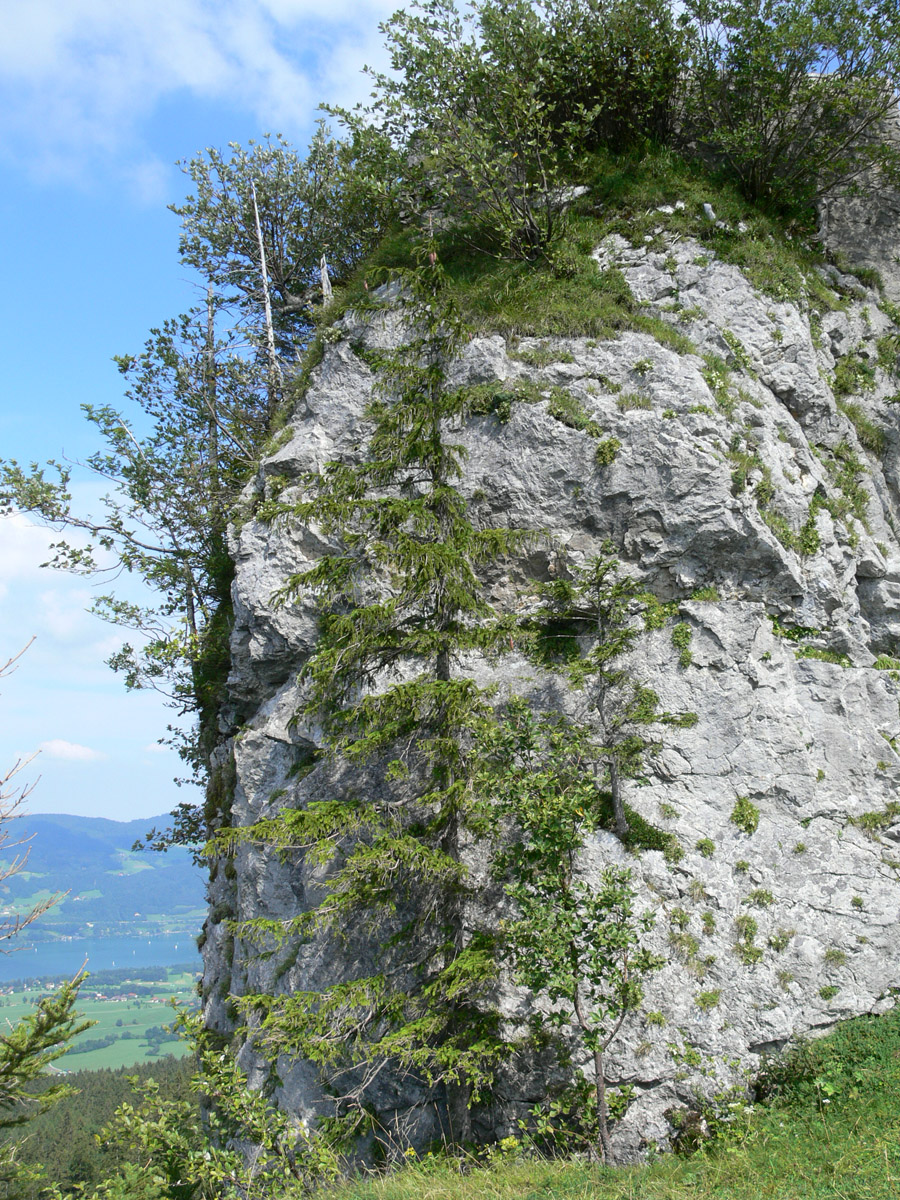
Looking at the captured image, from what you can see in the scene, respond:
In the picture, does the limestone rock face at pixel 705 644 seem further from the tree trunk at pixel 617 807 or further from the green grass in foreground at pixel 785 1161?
the green grass in foreground at pixel 785 1161

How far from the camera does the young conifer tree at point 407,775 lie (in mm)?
8992

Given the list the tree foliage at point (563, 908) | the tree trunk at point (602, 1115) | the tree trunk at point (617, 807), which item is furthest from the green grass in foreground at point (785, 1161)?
the tree trunk at point (617, 807)

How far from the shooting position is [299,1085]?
35.3 ft

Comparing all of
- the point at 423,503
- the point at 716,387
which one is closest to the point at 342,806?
the point at 423,503

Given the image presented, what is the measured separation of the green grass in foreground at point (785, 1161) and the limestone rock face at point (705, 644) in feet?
1.52

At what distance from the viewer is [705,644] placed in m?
11.8

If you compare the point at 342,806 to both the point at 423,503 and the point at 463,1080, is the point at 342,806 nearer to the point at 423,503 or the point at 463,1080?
the point at 463,1080

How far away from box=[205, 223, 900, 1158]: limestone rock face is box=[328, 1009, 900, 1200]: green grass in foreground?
0.46 m

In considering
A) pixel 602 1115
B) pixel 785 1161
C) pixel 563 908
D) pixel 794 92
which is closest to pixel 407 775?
pixel 563 908

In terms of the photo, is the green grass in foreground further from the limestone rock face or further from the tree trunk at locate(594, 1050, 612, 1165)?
the limestone rock face

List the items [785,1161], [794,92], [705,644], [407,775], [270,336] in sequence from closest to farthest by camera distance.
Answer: [785,1161], [407,775], [705,644], [794,92], [270,336]

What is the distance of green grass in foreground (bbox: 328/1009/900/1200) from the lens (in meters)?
Answer: 6.84

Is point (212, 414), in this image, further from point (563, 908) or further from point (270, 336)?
point (563, 908)

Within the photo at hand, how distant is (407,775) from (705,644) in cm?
519
